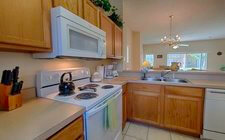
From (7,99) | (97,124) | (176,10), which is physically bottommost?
(97,124)

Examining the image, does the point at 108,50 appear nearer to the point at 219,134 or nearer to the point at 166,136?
the point at 166,136

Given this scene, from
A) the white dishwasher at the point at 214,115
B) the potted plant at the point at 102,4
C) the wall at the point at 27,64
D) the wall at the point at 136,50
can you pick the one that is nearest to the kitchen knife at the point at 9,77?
the wall at the point at 27,64

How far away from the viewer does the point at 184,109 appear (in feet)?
6.03

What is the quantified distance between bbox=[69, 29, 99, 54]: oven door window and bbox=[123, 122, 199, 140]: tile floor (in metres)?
1.42

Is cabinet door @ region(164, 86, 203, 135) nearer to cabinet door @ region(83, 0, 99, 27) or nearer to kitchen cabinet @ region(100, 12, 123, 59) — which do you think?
kitchen cabinet @ region(100, 12, 123, 59)

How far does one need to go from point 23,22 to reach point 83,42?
57cm

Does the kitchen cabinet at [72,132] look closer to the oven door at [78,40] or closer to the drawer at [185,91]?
the oven door at [78,40]

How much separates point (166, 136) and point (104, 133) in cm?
122

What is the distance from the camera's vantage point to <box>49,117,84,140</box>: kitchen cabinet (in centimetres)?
69

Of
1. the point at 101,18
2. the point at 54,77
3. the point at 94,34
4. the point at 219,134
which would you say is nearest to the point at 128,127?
the point at 219,134

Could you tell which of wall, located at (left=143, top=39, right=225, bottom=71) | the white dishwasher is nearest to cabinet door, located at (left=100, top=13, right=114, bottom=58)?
the white dishwasher

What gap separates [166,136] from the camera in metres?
1.87

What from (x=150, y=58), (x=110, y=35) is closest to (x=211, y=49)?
(x=150, y=58)

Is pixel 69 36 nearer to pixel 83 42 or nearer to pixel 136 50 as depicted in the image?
pixel 83 42
